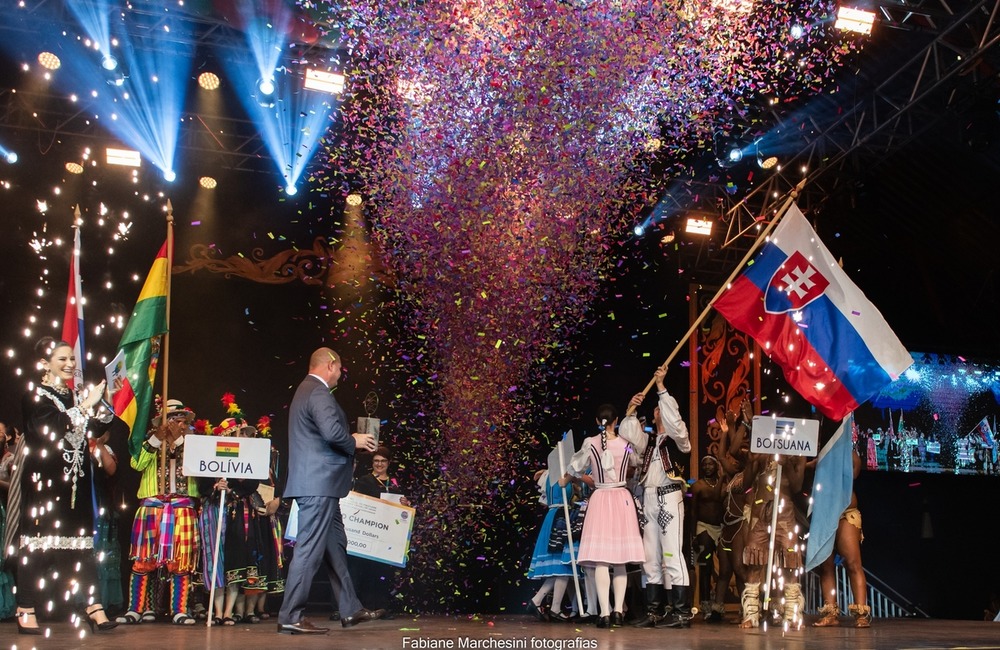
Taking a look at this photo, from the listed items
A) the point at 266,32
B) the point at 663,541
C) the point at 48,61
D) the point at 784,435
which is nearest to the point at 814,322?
the point at 784,435

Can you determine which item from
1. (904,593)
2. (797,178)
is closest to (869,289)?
(797,178)

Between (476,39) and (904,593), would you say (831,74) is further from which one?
(904,593)

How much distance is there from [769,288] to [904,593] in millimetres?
8251

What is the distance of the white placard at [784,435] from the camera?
747cm

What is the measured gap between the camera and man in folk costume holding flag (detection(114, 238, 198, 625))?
25.0 ft

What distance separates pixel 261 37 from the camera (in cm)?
970

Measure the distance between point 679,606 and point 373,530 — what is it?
105 inches

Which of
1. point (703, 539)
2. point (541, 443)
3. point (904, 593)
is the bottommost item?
point (904, 593)

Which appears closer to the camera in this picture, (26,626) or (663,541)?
(26,626)

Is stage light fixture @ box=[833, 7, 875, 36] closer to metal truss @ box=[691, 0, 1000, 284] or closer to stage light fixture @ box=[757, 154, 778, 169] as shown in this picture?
metal truss @ box=[691, 0, 1000, 284]

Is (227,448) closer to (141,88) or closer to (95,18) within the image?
(95,18)

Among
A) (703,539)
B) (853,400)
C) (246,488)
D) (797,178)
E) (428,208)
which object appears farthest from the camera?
(797,178)

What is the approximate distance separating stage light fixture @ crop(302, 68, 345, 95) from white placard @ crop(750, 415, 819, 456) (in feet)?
17.4

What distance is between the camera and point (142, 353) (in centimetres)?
805
